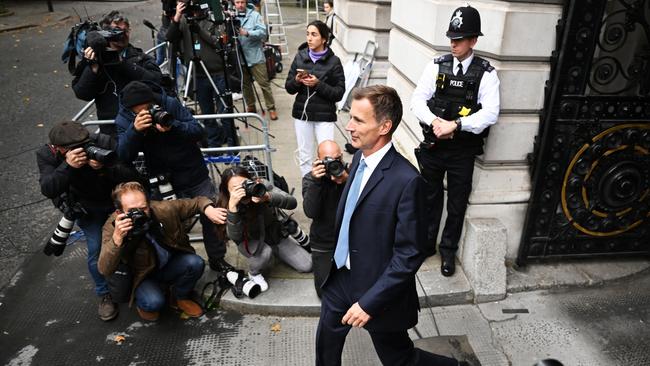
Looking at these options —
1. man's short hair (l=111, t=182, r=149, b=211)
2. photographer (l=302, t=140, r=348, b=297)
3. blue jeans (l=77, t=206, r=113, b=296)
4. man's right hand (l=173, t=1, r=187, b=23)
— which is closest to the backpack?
man's right hand (l=173, t=1, r=187, b=23)

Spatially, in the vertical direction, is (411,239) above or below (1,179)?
above

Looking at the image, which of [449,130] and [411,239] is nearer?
[411,239]

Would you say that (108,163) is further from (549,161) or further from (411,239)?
(549,161)

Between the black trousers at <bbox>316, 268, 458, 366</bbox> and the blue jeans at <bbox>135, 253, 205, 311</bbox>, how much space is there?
150cm

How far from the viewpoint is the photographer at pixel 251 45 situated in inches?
318

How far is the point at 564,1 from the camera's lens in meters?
3.73

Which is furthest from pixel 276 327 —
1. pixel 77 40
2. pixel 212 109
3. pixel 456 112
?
pixel 212 109

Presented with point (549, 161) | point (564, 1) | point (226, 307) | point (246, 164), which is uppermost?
point (564, 1)

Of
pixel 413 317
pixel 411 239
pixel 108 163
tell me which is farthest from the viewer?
pixel 108 163

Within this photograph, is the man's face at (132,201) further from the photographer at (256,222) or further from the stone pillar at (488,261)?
the stone pillar at (488,261)

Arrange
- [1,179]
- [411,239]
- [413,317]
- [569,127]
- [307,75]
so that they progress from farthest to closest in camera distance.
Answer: [1,179] < [307,75] < [569,127] < [413,317] < [411,239]

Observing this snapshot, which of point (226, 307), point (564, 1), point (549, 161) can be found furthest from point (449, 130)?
point (226, 307)

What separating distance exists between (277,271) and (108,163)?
1818mm

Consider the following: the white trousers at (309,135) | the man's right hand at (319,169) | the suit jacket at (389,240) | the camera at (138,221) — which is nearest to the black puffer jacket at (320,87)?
the white trousers at (309,135)
